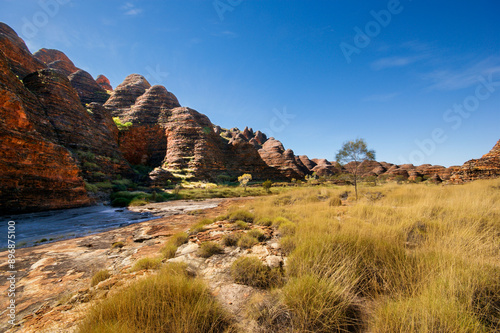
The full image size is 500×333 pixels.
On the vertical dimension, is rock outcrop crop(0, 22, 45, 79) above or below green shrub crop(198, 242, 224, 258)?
above

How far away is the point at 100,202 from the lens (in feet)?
47.5

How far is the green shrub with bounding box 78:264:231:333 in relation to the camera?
147 centimetres

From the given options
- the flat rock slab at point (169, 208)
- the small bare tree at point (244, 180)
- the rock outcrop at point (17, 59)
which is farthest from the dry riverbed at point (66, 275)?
the rock outcrop at point (17, 59)

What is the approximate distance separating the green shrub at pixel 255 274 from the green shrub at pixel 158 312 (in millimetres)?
654

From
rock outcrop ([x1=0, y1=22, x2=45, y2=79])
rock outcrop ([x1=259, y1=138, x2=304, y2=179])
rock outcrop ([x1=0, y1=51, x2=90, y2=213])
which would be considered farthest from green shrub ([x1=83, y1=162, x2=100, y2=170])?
rock outcrop ([x1=259, y1=138, x2=304, y2=179])

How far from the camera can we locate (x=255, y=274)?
7.97 feet

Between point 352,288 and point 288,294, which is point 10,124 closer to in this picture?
point 288,294

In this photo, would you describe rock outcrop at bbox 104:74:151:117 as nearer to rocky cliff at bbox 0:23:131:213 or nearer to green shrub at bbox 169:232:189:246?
rocky cliff at bbox 0:23:131:213

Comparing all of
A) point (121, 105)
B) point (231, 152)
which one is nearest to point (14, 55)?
point (121, 105)

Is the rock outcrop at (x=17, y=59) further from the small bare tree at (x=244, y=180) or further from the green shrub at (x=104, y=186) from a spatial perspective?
the small bare tree at (x=244, y=180)

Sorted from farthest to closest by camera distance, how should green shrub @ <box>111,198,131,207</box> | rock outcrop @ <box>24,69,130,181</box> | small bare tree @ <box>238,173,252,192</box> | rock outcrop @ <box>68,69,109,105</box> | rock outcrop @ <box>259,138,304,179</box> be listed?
rock outcrop @ <box>259,138,304,179</box>, rock outcrop @ <box>68,69,109,105</box>, small bare tree @ <box>238,173,252,192</box>, rock outcrop @ <box>24,69,130,181</box>, green shrub @ <box>111,198,131,207</box>

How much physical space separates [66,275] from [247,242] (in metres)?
3.62

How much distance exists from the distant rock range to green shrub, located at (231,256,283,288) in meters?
11.5

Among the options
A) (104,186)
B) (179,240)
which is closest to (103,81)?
(104,186)
